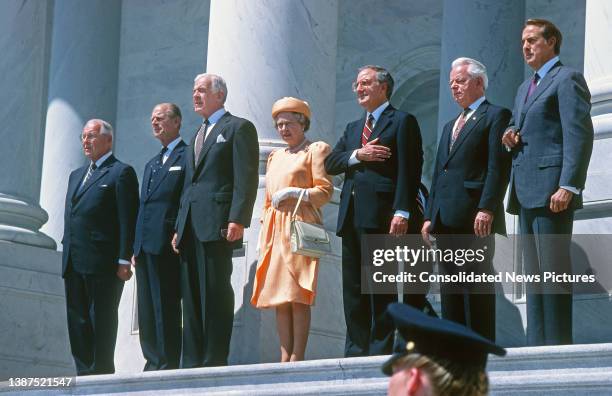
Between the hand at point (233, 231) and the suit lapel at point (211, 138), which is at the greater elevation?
the suit lapel at point (211, 138)

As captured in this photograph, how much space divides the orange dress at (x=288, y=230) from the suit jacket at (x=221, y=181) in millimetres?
321

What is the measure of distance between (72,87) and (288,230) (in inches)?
398

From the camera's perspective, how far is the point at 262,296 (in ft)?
52.6

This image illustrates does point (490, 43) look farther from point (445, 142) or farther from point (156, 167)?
point (445, 142)

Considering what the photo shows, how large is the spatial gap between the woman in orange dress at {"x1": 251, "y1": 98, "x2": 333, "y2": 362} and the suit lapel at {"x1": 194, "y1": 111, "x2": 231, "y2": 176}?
561mm

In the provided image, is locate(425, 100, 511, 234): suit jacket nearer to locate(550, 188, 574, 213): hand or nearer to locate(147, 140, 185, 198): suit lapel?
locate(550, 188, 574, 213): hand

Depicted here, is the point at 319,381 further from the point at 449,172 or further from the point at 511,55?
the point at 511,55

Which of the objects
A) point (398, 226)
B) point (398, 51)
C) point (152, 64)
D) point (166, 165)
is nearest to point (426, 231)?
point (398, 226)

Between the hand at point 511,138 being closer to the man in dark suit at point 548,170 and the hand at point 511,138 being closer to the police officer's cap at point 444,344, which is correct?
the man in dark suit at point 548,170

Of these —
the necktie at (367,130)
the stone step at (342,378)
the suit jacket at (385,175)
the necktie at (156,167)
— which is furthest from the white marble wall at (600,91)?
the necktie at (156,167)

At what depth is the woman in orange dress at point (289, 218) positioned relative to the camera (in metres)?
15.8

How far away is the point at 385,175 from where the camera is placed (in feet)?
50.4

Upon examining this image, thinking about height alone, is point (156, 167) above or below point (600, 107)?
below

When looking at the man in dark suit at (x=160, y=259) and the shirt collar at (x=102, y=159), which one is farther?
the shirt collar at (x=102, y=159)
